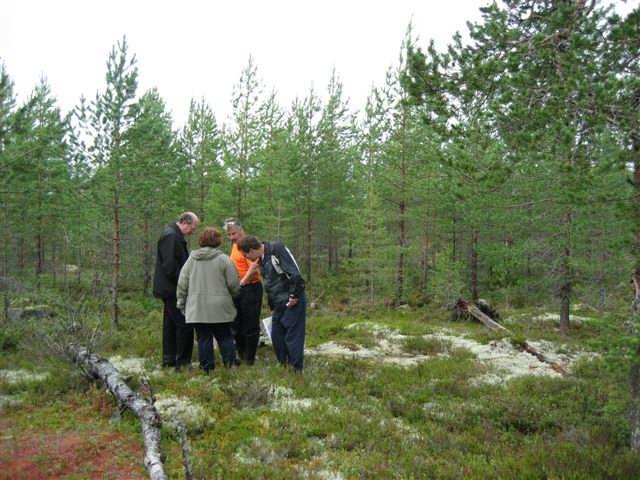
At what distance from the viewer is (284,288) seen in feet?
21.9

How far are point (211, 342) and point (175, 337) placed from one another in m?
Answer: 0.88

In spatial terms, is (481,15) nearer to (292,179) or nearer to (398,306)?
(398,306)

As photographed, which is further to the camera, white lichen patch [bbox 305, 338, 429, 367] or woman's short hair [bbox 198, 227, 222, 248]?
white lichen patch [bbox 305, 338, 429, 367]

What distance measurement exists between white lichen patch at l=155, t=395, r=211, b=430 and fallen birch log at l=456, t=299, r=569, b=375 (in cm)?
610

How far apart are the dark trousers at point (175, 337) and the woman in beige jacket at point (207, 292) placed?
0.31 m

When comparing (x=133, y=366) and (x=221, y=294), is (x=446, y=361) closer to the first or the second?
(x=221, y=294)

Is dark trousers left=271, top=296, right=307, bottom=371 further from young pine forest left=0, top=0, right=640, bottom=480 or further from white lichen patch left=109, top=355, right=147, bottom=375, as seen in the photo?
white lichen patch left=109, top=355, right=147, bottom=375

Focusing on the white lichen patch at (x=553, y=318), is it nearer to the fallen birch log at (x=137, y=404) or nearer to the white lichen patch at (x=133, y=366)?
the white lichen patch at (x=133, y=366)

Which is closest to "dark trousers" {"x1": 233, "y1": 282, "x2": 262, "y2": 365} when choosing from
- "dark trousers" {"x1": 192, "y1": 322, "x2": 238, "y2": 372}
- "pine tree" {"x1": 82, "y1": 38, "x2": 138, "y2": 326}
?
"dark trousers" {"x1": 192, "y1": 322, "x2": 238, "y2": 372}

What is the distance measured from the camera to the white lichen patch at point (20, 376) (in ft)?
20.1

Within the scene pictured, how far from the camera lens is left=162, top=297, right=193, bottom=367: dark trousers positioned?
261 inches

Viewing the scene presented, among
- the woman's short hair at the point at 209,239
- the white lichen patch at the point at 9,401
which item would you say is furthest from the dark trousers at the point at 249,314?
the white lichen patch at the point at 9,401

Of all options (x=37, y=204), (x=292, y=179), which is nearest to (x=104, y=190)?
(x=37, y=204)

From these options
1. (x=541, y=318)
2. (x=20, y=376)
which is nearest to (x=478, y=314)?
(x=541, y=318)
